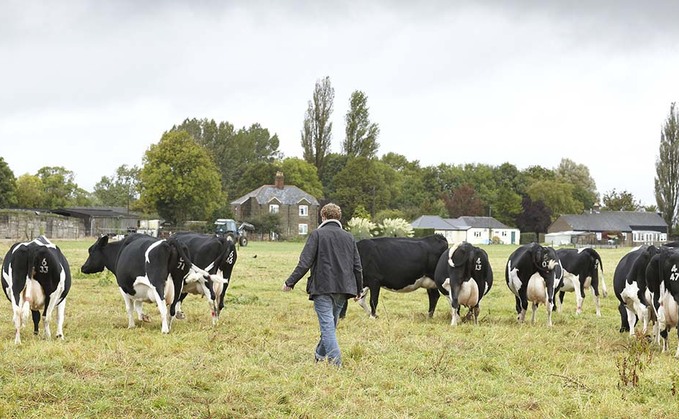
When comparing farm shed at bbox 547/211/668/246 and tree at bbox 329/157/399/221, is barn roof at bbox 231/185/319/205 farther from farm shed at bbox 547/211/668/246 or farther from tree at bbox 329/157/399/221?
farm shed at bbox 547/211/668/246

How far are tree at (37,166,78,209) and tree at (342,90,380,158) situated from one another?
43394 millimetres

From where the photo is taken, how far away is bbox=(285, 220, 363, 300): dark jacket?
10.7 m

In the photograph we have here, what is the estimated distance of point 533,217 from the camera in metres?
122

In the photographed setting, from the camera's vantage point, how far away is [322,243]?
10.8 meters

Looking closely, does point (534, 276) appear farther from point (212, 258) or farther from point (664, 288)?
point (212, 258)

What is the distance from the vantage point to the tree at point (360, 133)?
110m

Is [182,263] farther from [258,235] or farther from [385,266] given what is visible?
[258,235]

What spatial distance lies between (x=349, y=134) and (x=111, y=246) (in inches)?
3754

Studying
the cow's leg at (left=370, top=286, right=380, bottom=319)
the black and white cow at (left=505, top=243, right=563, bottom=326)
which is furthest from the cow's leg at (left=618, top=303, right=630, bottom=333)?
the cow's leg at (left=370, top=286, right=380, bottom=319)

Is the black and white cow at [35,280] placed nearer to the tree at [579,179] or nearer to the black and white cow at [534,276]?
the black and white cow at [534,276]

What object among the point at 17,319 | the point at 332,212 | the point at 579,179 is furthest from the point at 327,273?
the point at 579,179

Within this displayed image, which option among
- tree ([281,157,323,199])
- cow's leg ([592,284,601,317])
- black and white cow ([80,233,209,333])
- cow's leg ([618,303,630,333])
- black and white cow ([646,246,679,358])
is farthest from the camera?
tree ([281,157,323,199])

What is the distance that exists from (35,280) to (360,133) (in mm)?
99000

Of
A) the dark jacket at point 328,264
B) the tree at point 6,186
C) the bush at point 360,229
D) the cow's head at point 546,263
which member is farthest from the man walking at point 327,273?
the tree at point 6,186
